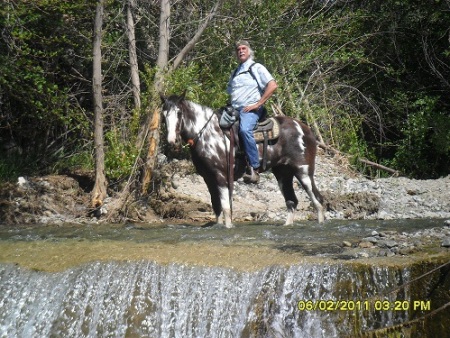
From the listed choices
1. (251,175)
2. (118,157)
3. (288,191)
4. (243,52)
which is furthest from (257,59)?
(251,175)

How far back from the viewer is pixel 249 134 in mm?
9781

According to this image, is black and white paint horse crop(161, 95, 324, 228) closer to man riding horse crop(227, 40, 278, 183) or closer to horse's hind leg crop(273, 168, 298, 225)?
horse's hind leg crop(273, 168, 298, 225)

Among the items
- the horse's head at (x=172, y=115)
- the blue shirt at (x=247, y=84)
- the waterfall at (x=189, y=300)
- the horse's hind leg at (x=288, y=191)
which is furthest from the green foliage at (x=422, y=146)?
the waterfall at (x=189, y=300)

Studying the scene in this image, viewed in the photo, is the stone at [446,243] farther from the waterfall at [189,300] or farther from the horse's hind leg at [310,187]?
the horse's hind leg at [310,187]

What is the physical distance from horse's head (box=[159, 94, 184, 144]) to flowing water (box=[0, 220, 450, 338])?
Result: 1633 millimetres

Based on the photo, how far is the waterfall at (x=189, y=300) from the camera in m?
6.28

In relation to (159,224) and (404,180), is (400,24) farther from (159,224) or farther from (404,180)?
(159,224)

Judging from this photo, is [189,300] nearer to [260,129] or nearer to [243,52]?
[260,129]

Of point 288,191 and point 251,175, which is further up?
point 251,175

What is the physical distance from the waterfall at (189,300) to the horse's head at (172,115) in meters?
2.61

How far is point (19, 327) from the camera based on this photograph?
7355 mm
